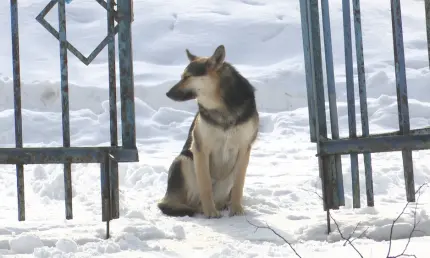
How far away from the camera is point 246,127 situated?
6.38 metres

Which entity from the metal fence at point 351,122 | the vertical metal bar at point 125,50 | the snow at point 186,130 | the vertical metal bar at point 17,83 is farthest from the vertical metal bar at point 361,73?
the vertical metal bar at point 17,83

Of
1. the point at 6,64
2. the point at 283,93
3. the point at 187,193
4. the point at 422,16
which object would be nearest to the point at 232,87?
the point at 187,193

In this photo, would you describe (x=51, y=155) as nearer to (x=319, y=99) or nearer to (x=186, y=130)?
(x=319, y=99)

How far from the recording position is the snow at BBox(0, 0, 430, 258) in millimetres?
4492

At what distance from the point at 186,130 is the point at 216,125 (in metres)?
5.18

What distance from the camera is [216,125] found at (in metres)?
6.36

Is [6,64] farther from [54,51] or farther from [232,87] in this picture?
[232,87]

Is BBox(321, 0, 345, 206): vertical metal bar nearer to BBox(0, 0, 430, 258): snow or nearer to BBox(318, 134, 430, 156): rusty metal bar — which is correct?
BBox(318, 134, 430, 156): rusty metal bar

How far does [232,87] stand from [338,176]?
5.39 feet

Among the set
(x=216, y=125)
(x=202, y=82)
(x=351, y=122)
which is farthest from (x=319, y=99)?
A: (x=202, y=82)

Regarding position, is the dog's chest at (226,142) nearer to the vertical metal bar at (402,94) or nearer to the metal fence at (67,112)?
the metal fence at (67,112)

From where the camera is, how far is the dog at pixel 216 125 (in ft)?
20.9

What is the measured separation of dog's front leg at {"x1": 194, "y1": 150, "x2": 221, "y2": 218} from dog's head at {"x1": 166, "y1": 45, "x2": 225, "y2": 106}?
42 cm

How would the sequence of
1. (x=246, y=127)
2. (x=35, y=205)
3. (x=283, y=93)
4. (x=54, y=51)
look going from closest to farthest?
(x=246, y=127)
(x=35, y=205)
(x=283, y=93)
(x=54, y=51)
